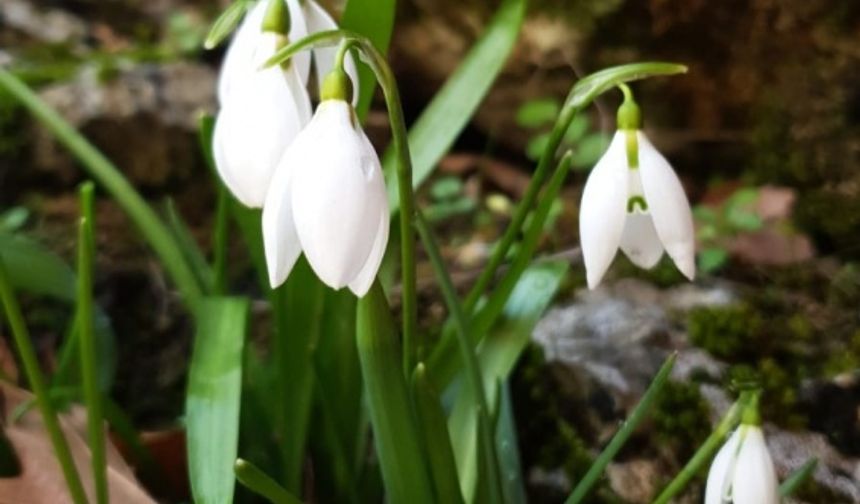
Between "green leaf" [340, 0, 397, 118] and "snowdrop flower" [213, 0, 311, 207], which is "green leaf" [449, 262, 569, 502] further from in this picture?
"snowdrop flower" [213, 0, 311, 207]

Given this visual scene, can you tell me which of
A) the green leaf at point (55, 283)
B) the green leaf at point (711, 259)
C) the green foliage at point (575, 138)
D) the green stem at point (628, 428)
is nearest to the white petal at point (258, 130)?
the green stem at point (628, 428)

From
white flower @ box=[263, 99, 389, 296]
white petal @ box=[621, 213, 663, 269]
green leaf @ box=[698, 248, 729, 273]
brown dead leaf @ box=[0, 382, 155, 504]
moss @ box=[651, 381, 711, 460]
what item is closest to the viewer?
white flower @ box=[263, 99, 389, 296]

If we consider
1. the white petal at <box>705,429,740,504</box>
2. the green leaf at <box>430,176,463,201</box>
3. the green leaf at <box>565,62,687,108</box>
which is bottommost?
the white petal at <box>705,429,740,504</box>

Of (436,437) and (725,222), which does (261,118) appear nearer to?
(436,437)

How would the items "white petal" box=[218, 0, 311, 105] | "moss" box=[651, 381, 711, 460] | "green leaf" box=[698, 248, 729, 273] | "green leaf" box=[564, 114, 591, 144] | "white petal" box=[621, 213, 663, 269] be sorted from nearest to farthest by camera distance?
"white petal" box=[218, 0, 311, 105] < "white petal" box=[621, 213, 663, 269] < "moss" box=[651, 381, 711, 460] < "green leaf" box=[698, 248, 729, 273] < "green leaf" box=[564, 114, 591, 144]

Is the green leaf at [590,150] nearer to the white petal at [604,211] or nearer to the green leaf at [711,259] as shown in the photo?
the green leaf at [711,259]

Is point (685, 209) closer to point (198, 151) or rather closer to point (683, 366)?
point (683, 366)

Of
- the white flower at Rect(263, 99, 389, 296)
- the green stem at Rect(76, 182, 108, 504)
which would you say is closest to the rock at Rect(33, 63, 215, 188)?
the green stem at Rect(76, 182, 108, 504)

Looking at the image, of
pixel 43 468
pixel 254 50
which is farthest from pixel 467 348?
pixel 43 468
